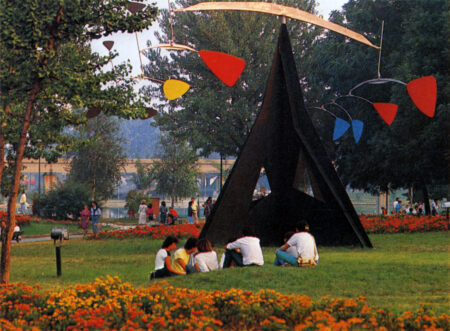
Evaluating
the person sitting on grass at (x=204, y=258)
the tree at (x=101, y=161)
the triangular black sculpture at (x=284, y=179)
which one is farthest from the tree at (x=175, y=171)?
the person sitting on grass at (x=204, y=258)

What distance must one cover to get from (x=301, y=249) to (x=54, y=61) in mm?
6402

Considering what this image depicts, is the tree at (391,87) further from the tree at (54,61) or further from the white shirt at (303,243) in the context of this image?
Result: the tree at (54,61)

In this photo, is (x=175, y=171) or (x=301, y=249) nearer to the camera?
(x=301, y=249)

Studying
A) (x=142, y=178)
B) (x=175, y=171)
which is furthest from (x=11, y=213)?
(x=142, y=178)

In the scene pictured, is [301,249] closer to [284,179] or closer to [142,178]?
[284,179]

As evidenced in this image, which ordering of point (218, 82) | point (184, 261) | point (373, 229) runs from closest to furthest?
1. point (184, 261)
2. point (373, 229)
3. point (218, 82)

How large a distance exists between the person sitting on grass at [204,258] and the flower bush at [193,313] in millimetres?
2984

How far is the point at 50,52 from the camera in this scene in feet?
41.1

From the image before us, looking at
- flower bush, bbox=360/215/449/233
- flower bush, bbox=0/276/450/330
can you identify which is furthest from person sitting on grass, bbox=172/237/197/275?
flower bush, bbox=360/215/449/233

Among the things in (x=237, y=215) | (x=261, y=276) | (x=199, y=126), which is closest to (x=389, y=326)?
Answer: (x=261, y=276)

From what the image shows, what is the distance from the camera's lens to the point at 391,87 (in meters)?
33.0

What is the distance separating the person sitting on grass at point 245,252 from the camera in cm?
1303

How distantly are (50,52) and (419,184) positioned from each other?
2605cm

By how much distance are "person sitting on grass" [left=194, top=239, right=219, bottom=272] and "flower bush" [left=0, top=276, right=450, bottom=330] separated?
117 inches
